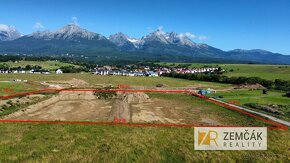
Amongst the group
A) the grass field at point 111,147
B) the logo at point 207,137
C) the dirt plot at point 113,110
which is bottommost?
the dirt plot at point 113,110

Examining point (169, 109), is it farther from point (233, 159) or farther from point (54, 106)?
point (233, 159)

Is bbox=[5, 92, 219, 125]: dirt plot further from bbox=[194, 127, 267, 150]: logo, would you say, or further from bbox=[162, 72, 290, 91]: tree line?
bbox=[162, 72, 290, 91]: tree line

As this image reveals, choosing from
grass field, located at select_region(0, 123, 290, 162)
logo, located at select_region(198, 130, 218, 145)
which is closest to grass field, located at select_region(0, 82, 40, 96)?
grass field, located at select_region(0, 123, 290, 162)

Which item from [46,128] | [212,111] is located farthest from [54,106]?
[212,111]

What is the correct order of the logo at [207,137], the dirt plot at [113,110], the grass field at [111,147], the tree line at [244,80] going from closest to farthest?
the grass field at [111,147]
the logo at [207,137]
the dirt plot at [113,110]
the tree line at [244,80]

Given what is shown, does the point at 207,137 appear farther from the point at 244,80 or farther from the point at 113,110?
the point at 244,80

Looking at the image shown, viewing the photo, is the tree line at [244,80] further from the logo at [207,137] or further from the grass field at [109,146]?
the logo at [207,137]

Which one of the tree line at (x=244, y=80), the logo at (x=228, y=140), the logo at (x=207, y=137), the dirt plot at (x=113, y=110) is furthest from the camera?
the tree line at (x=244, y=80)

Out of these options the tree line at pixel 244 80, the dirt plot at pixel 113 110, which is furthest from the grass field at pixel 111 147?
the tree line at pixel 244 80
